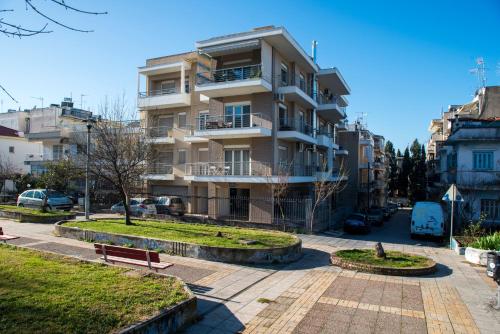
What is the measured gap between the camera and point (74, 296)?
7.42m

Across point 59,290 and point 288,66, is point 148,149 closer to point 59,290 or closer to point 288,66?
point 288,66

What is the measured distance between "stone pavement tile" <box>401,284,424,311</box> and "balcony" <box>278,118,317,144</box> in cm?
1494

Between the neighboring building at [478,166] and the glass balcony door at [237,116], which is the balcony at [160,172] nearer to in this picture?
the glass balcony door at [237,116]

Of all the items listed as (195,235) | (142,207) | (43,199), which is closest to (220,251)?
(195,235)

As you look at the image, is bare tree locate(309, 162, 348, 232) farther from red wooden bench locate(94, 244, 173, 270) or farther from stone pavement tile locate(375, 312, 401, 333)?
stone pavement tile locate(375, 312, 401, 333)

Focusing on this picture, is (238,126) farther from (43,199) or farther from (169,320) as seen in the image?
(169,320)

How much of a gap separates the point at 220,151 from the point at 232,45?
294 inches

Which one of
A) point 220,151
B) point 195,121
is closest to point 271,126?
point 220,151

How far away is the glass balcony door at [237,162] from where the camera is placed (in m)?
24.9

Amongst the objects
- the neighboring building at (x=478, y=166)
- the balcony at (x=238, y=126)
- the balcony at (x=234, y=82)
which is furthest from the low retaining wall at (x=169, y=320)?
the neighboring building at (x=478, y=166)

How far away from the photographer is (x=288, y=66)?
89.3 ft

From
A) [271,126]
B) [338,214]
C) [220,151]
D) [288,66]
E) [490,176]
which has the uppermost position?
[288,66]

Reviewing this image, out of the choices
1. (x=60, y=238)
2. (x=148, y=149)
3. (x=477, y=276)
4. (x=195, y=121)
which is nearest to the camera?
(x=477, y=276)

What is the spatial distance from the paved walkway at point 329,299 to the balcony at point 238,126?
1115 centimetres
